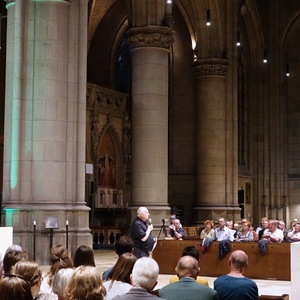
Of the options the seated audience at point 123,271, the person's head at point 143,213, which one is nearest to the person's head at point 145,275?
the seated audience at point 123,271

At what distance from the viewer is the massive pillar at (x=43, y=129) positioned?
56.5 ft

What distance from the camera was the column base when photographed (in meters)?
28.6

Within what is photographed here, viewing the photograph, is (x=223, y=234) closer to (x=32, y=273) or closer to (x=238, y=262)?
(x=238, y=262)

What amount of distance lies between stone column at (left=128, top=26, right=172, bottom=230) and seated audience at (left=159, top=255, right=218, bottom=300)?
1656cm

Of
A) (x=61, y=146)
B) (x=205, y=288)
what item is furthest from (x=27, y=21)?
(x=205, y=288)

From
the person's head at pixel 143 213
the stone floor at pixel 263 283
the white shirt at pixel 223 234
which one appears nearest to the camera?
the person's head at pixel 143 213

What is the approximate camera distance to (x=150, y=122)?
23125 millimetres

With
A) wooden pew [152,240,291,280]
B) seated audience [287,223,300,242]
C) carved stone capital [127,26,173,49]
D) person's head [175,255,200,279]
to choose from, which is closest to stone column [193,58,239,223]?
carved stone capital [127,26,173,49]

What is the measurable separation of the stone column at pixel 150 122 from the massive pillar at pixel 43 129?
5.43 metres

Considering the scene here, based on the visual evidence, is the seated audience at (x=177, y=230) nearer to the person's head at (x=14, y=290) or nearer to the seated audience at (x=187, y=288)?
the seated audience at (x=187, y=288)

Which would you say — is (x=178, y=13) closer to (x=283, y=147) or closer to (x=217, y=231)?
(x=283, y=147)

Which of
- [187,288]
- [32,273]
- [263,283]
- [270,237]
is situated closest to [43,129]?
[270,237]

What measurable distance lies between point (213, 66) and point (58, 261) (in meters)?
23.2

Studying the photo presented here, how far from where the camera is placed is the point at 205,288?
6.00 meters
